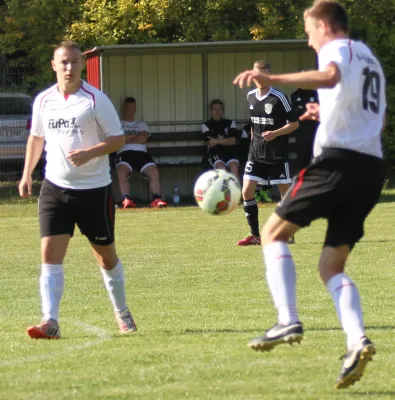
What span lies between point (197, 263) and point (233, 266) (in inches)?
23.0

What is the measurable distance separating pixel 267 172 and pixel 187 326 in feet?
20.3

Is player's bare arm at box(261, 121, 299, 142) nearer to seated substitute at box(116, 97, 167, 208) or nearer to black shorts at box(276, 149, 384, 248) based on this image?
seated substitute at box(116, 97, 167, 208)

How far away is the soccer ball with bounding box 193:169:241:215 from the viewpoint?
7.91 metres

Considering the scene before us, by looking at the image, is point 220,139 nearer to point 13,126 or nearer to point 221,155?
point 221,155

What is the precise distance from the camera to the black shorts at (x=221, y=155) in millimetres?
21469

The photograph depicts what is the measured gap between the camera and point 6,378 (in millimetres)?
6461

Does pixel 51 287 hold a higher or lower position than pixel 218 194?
lower

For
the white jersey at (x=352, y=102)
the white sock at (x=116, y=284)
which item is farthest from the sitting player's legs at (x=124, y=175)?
the white jersey at (x=352, y=102)

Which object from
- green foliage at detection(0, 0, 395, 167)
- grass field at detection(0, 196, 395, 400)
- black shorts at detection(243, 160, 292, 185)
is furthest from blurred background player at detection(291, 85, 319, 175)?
black shorts at detection(243, 160, 292, 185)

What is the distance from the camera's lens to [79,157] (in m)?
7.56

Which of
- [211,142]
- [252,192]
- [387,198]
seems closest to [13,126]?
[211,142]

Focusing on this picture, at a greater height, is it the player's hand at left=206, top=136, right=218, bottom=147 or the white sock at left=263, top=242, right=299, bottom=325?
the white sock at left=263, top=242, right=299, bottom=325

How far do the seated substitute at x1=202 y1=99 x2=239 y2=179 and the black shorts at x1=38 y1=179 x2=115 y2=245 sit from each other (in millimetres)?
13466

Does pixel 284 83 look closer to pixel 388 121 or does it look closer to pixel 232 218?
pixel 232 218
